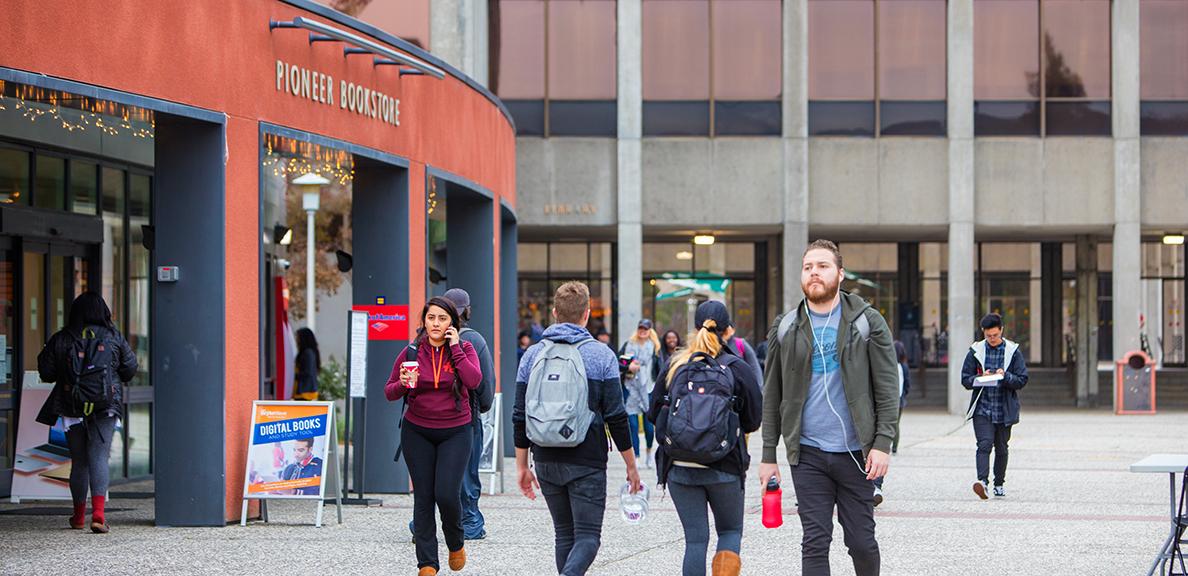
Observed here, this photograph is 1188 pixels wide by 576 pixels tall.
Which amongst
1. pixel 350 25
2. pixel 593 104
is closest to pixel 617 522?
pixel 350 25

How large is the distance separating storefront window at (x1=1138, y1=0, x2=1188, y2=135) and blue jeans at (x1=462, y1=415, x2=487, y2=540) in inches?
830

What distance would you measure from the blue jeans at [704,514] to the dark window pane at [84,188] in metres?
8.21

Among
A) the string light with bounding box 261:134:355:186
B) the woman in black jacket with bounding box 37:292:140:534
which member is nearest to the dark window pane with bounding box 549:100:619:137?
the string light with bounding box 261:134:355:186

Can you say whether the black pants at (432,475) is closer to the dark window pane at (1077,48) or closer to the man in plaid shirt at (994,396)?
the man in plaid shirt at (994,396)

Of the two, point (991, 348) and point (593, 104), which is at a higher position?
point (593, 104)

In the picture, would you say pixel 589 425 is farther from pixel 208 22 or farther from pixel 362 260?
pixel 362 260

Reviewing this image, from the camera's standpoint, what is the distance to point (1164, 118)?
2478 cm

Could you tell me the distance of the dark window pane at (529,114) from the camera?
2433cm

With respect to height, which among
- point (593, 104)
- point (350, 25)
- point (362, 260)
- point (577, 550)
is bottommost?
point (577, 550)

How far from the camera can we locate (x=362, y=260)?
11.2 m

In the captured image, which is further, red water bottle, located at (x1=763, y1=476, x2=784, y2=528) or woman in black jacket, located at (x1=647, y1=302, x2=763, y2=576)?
woman in black jacket, located at (x1=647, y1=302, x2=763, y2=576)

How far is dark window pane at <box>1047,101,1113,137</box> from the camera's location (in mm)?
24547

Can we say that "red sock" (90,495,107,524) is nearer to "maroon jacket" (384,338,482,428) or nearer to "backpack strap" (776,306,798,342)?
"maroon jacket" (384,338,482,428)

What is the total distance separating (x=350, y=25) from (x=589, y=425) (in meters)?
5.76
